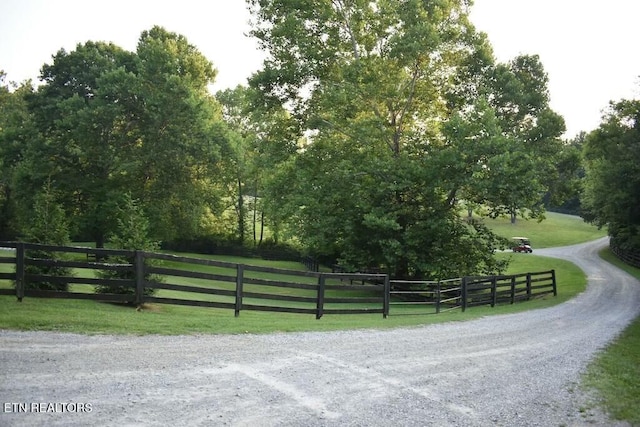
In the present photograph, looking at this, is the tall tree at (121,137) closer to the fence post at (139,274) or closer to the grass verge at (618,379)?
the fence post at (139,274)

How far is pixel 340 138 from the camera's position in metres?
25.6

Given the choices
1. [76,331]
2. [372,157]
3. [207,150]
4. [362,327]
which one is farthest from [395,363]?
[207,150]

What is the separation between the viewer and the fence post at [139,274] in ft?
32.5

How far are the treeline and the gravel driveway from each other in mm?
12192

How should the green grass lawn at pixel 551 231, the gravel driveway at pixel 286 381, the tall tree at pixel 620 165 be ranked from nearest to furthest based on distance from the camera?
the gravel driveway at pixel 286 381 < the tall tree at pixel 620 165 < the green grass lawn at pixel 551 231

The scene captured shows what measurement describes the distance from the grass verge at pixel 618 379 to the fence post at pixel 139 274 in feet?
28.8

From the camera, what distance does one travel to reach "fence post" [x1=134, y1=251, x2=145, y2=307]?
9906 mm

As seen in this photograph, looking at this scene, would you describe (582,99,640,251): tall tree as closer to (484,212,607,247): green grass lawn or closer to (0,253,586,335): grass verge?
(484,212,607,247): green grass lawn

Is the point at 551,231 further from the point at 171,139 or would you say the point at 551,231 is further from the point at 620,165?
the point at 171,139

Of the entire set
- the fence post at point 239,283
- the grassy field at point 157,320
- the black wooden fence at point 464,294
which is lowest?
the black wooden fence at point 464,294

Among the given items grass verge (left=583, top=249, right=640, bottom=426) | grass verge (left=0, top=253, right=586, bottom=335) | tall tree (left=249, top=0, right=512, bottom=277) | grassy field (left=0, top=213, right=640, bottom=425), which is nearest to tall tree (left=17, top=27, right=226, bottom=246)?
tall tree (left=249, top=0, right=512, bottom=277)

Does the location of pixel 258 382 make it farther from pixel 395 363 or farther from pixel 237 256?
pixel 237 256

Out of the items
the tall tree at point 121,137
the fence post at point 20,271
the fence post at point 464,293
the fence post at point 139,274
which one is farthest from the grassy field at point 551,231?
the fence post at point 20,271

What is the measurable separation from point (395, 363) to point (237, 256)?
42.5 metres
